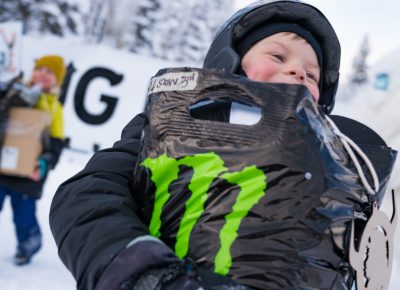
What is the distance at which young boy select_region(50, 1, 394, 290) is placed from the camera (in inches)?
32.9

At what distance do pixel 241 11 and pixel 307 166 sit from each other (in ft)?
2.24

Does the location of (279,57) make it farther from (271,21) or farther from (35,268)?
(35,268)

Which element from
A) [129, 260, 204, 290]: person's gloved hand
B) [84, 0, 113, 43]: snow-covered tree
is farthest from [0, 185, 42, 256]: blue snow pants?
[84, 0, 113, 43]: snow-covered tree

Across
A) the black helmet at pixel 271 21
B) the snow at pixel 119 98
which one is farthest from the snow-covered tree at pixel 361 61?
the black helmet at pixel 271 21

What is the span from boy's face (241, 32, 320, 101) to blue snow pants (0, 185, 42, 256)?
12.0 feet

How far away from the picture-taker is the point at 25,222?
177 inches

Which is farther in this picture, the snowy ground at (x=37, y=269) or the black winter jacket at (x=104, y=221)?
the snowy ground at (x=37, y=269)

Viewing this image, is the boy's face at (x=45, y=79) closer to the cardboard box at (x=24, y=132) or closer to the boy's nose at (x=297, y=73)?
the cardboard box at (x=24, y=132)

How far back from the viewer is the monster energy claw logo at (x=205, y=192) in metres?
0.88

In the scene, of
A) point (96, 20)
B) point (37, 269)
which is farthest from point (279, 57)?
point (96, 20)

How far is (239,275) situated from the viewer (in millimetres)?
865

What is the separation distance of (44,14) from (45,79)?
1716 cm

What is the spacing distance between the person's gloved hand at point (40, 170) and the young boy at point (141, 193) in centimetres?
356

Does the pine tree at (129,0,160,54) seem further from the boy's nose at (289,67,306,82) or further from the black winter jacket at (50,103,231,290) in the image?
the black winter jacket at (50,103,231,290)
